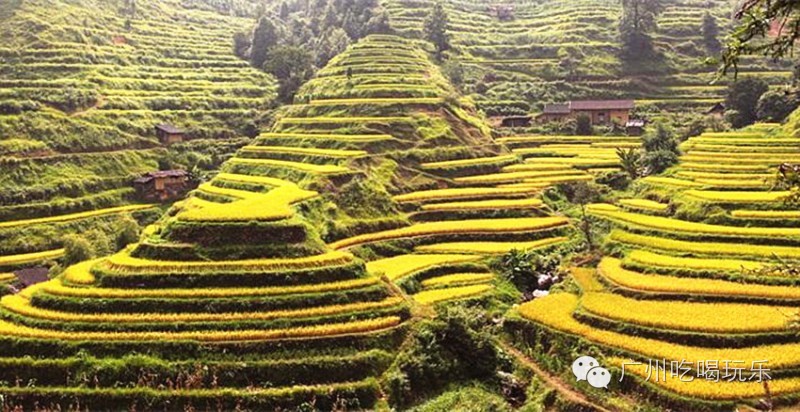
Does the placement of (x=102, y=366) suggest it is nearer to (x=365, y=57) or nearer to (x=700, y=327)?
(x=700, y=327)

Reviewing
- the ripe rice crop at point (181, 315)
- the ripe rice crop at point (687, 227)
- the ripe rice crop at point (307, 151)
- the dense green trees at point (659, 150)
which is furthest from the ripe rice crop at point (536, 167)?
the ripe rice crop at point (181, 315)

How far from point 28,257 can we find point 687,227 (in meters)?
47.4

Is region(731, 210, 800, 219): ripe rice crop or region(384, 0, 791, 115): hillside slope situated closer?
region(731, 210, 800, 219): ripe rice crop

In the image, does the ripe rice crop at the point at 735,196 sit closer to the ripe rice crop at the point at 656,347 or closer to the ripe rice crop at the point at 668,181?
the ripe rice crop at the point at 668,181

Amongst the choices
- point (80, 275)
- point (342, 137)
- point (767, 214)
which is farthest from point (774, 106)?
point (80, 275)

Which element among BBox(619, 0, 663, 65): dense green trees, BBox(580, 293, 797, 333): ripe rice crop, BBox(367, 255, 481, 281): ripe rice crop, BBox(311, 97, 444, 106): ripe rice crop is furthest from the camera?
BBox(619, 0, 663, 65): dense green trees

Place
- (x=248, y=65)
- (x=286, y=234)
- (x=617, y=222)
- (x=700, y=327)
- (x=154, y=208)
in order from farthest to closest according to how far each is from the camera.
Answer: (x=248, y=65) < (x=154, y=208) < (x=617, y=222) < (x=286, y=234) < (x=700, y=327)

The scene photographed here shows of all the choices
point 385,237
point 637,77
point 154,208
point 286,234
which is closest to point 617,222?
point 385,237

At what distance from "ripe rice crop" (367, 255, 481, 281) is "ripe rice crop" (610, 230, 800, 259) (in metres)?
9.35

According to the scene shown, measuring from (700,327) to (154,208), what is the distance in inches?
2004

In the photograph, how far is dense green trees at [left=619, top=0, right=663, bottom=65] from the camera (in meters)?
97.5

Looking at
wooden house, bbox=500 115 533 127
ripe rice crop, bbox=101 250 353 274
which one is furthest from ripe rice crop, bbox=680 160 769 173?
ripe rice crop, bbox=101 250 353 274

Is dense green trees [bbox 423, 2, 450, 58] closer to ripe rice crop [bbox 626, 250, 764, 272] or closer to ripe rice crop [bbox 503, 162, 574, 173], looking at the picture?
ripe rice crop [bbox 503, 162, 574, 173]

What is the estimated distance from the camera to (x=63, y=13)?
305ft
